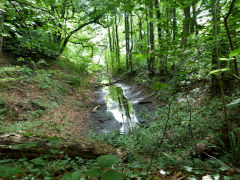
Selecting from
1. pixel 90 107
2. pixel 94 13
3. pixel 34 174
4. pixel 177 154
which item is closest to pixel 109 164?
pixel 34 174

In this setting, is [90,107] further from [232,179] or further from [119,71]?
[119,71]

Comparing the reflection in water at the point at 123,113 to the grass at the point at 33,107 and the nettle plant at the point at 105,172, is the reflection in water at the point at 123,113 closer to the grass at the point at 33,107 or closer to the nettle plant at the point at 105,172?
the grass at the point at 33,107

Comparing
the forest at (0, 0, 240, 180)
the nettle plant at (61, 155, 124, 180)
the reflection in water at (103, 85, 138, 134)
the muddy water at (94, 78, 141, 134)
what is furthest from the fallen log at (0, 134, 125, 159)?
the reflection in water at (103, 85, 138, 134)

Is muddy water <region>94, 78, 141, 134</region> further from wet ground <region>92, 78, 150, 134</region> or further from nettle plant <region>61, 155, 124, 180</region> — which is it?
nettle plant <region>61, 155, 124, 180</region>

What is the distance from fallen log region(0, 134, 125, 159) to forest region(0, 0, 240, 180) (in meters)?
0.02

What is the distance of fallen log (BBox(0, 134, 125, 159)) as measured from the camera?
96.4 inches

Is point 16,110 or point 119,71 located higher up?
point 119,71

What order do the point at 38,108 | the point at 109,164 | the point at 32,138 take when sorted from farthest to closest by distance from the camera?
the point at 38,108 → the point at 32,138 → the point at 109,164

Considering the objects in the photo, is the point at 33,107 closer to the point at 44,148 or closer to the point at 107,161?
the point at 44,148

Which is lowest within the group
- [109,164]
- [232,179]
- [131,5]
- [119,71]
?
Result: [232,179]

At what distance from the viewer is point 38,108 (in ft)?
21.9

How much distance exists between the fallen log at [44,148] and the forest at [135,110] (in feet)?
0.06

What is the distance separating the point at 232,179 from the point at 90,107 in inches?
335

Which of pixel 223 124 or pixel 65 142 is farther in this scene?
pixel 223 124
